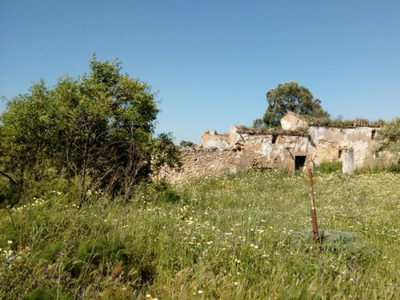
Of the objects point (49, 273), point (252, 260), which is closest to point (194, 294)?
point (252, 260)

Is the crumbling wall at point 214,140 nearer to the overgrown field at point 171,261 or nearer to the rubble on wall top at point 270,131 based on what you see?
the rubble on wall top at point 270,131

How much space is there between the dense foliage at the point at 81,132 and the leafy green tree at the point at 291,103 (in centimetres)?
3490

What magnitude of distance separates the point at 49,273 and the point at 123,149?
18.1 feet

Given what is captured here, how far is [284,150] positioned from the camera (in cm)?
1698

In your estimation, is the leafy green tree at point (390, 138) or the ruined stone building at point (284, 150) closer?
the ruined stone building at point (284, 150)

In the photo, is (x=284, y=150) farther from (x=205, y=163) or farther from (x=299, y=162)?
(x=205, y=163)

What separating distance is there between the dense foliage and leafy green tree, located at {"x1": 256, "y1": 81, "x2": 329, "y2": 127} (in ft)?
115

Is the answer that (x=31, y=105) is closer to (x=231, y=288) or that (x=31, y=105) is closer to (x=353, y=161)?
(x=231, y=288)

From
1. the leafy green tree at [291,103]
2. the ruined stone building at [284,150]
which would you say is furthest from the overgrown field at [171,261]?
the leafy green tree at [291,103]

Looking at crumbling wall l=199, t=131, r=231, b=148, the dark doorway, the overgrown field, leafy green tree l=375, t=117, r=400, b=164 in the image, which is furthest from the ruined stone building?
the overgrown field

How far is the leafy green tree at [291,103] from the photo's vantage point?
4088cm

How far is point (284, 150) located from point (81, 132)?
1297 centimetres

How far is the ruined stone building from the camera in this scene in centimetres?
1505

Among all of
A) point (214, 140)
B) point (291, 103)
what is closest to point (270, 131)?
point (214, 140)
